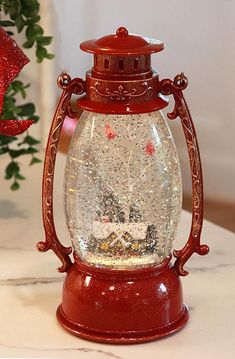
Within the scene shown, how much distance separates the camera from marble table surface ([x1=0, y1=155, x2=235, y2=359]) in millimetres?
970

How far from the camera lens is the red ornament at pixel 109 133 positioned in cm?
96

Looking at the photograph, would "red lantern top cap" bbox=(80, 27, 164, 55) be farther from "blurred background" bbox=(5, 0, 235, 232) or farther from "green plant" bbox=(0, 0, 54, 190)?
"blurred background" bbox=(5, 0, 235, 232)

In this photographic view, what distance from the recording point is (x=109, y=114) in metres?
0.95

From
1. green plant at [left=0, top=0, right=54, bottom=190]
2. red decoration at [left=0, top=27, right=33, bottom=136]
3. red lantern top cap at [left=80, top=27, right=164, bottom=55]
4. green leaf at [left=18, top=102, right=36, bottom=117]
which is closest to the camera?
red lantern top cap at [left=80, top=27, right=164, bottom=55]

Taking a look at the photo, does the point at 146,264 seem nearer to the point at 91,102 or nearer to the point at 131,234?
the point at 131,234

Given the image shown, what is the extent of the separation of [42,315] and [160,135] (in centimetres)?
27

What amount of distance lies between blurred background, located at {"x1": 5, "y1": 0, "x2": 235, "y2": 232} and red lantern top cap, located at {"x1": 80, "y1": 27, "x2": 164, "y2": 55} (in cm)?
58

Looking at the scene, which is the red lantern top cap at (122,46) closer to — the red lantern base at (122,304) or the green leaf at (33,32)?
the red lantern base at (122,304)

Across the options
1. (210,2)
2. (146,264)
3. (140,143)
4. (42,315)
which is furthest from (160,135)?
(210,2)

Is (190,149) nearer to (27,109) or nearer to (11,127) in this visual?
(11,127)

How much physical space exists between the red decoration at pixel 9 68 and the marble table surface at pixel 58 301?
212mm

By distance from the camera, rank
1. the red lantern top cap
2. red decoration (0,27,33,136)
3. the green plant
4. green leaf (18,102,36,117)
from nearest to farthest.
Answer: the red lantern top cap < red decoration (0,27,33,136) < the green plant < green leaf (18,102,36,117)

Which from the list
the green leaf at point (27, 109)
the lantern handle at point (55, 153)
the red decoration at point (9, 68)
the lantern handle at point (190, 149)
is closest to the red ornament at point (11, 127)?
the red decoration at point (9, 68)

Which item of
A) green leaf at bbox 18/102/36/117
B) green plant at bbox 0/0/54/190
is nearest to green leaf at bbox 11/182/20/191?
green plant at bbox 0/0/54/190
